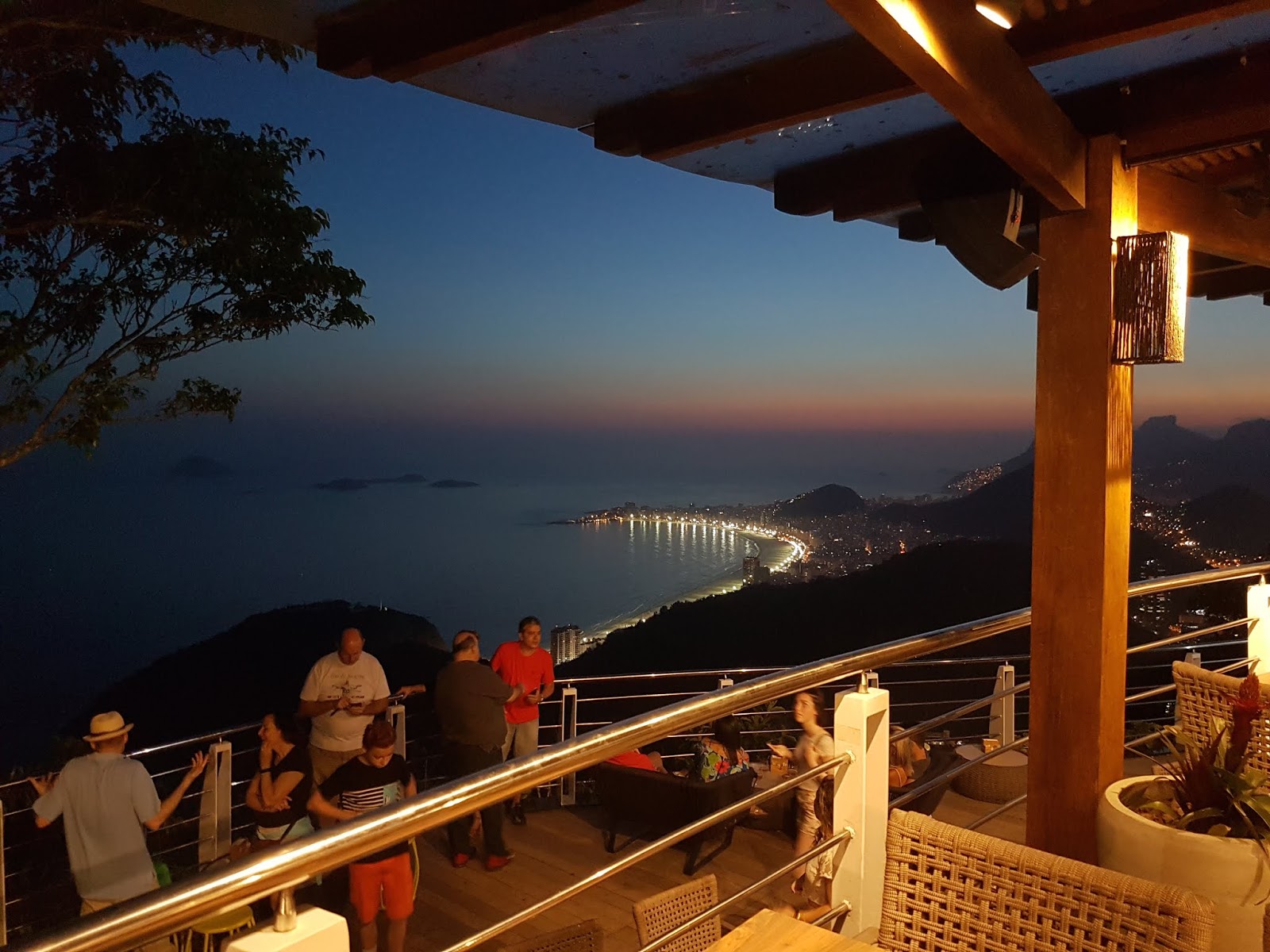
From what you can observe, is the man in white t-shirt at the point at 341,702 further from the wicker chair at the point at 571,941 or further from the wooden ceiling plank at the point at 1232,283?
the wooden ceiling plank at the point at 1232,283

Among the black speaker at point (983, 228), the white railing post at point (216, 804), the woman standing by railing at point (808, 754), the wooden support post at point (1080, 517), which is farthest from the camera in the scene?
the white railing post at point (216, 804)

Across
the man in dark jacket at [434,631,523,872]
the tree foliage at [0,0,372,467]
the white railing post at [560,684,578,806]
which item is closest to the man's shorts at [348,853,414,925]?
the man in dark jacket at [434,631,523,872]

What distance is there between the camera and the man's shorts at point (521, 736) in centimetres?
670

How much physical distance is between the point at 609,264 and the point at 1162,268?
57.1 m

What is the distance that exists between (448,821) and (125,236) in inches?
323

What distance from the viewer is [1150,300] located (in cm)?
280

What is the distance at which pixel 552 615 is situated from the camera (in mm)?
51156

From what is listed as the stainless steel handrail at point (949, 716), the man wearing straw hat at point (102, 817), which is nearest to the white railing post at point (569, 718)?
the man wearing straw hat at point (102, 817)

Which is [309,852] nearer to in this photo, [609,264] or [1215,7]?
[1215,7]

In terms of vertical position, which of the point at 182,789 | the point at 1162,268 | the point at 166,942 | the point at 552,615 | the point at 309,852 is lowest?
the point at 552,615

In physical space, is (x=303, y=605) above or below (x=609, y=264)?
below

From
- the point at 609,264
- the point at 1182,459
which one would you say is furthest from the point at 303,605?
the point at 1182,459

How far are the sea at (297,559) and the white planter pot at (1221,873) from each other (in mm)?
28266

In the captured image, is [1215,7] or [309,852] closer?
[309,852]
